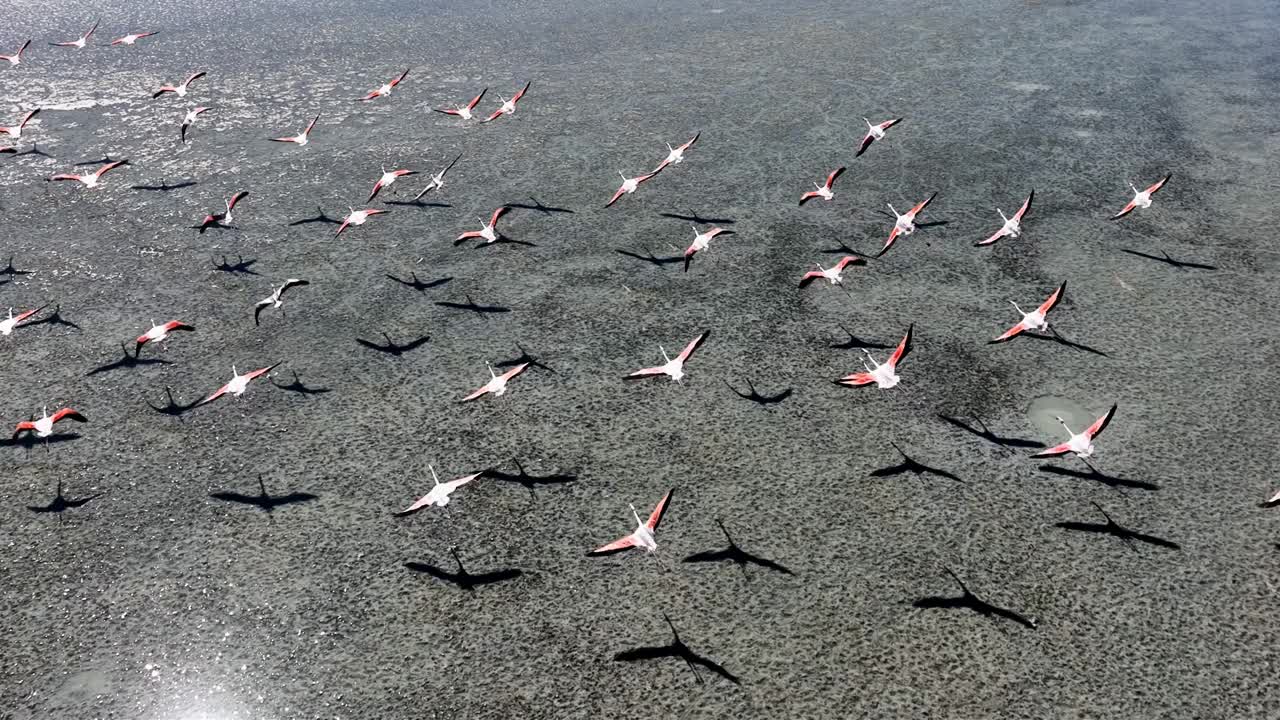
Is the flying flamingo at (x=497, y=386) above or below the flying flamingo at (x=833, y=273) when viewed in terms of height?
below

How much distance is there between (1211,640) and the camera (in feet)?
45.4

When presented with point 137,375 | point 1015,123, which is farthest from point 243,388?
point 1015,123

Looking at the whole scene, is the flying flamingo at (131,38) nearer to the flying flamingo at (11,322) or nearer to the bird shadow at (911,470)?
the flying flamingo at (11,322)

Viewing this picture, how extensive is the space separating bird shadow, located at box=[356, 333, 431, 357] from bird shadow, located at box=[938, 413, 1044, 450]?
1134 centimetres

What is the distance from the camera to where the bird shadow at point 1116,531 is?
15477mm

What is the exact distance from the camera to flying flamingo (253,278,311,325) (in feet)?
70.4

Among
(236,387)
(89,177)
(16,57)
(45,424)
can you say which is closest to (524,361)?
(236,387)

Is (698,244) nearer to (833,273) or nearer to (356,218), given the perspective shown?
(833,273)

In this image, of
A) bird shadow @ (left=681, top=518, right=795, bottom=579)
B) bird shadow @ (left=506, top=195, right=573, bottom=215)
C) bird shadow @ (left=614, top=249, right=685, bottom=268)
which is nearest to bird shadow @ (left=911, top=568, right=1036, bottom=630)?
bird shadow @ (left=681, top=518, right=795, bottom=579)

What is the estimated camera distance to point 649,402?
1922 cm

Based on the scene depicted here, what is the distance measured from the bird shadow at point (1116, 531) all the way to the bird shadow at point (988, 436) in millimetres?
2047

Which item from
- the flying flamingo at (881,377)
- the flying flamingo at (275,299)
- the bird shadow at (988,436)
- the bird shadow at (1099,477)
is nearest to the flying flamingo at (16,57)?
the flying flamingo at (275,299)

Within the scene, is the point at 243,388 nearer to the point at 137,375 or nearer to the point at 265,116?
the point at 137,375

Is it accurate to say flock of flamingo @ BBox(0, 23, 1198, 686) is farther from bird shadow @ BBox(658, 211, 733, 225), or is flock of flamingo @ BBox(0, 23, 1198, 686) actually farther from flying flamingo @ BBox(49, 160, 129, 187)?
bird shadow @ BBox(658, 211, 733, 225)
